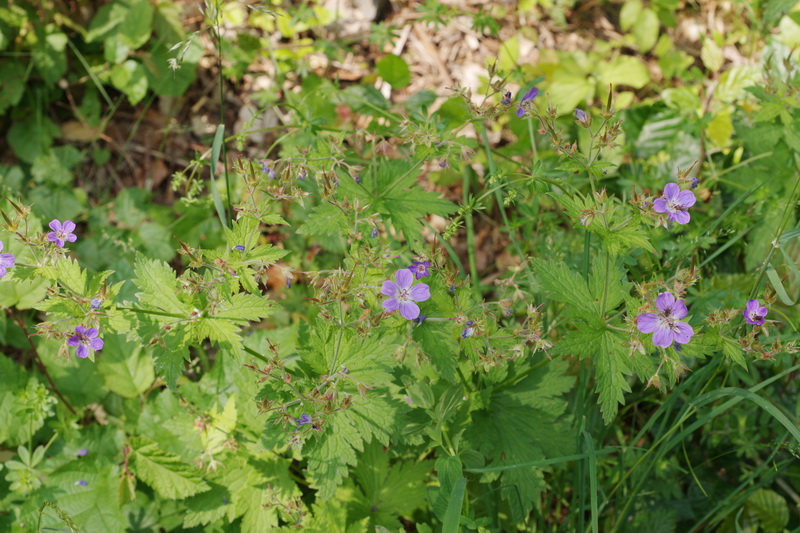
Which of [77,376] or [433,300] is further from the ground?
[433,300]

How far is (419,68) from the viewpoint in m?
4.41

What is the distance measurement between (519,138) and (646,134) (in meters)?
0.81

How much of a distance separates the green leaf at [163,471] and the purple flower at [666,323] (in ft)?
5.67

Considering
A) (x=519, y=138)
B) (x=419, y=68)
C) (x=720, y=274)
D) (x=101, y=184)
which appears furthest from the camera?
(x=419, y=68)

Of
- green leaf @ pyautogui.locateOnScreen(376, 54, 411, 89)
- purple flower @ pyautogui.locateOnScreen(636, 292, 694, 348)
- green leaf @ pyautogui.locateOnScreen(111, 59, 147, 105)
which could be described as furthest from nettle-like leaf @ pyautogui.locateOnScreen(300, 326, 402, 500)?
green leaf @ pyautogui.locateOnScreen(111, 59, 147, 105)

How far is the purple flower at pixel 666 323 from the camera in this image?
5.44ft

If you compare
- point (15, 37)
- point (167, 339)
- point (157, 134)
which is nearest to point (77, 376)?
point (167, 339)

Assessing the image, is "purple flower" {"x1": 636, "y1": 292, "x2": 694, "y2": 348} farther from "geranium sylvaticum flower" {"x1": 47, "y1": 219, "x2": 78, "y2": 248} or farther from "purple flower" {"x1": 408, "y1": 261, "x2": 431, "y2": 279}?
"geranium sylvaticum flower" {"x1": 47, "y1": 219, "x2": 78, "y2": 248}

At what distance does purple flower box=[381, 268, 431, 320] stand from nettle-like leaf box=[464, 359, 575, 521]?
2.11ft

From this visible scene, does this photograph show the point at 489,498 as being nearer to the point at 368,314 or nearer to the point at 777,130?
the point at 368,314

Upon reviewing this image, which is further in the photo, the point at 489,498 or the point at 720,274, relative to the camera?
the point at 720,274

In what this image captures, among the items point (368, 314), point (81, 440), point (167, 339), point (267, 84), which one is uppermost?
point (368, 314)

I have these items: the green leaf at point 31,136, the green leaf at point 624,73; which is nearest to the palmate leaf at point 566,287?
the green leaf at point 624,73

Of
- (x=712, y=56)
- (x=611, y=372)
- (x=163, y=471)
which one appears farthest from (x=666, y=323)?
(x=712, y=56)
